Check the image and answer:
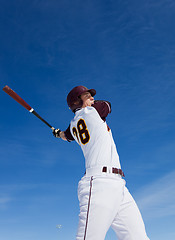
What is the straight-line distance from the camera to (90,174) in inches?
183

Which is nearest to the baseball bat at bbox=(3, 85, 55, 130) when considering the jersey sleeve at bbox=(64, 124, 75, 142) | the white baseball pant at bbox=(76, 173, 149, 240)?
the jersey sleeve at bbox=(64, 124, 75, 142)

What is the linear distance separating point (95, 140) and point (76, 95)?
46.9 inches

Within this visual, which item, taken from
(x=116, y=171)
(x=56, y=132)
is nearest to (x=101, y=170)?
(x=116, y=171)

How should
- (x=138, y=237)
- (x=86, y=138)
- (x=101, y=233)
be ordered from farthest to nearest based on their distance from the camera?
(x=86, y=138)
(x=138, y=237)
(x=101, y=233)

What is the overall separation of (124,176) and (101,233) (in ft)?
3.58

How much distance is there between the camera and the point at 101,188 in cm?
438

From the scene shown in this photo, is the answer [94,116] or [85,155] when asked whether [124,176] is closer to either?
[85,155]

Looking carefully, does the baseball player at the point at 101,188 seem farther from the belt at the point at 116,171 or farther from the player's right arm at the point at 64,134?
the player's right arm at the point at 64,134

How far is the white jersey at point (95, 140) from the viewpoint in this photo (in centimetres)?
470

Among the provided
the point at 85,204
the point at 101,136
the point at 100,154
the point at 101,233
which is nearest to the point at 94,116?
the point at 101,136

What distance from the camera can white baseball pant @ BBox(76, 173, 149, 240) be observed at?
4.16 metres

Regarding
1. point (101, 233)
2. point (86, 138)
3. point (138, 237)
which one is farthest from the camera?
point (86, 138)

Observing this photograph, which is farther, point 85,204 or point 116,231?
point 116,231

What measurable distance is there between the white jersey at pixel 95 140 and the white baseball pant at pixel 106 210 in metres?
0.27
